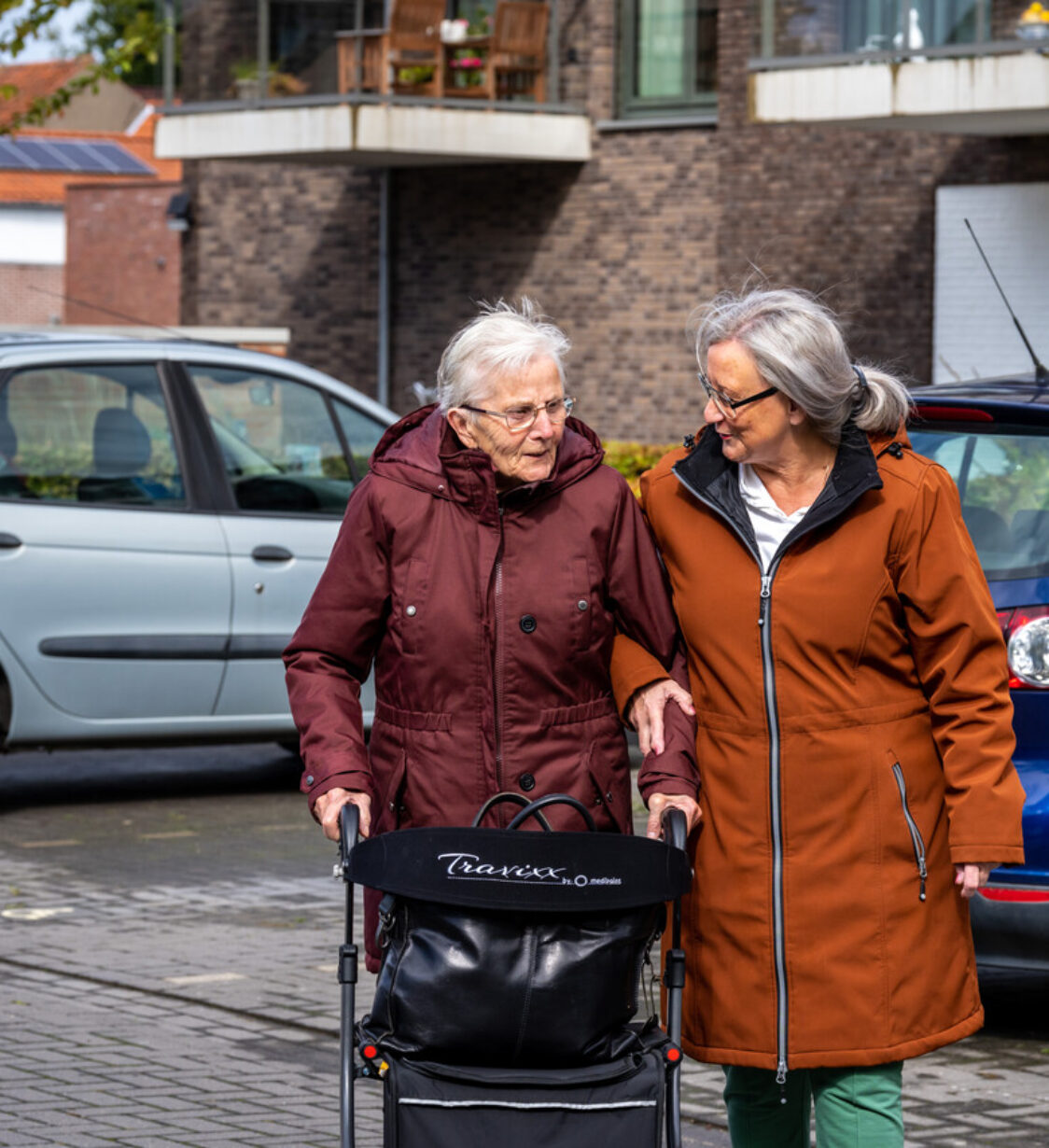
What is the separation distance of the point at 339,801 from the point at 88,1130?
1933mm

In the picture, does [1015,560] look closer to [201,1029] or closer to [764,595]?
[764,595]

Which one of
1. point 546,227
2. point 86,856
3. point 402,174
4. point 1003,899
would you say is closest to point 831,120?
point 546,227

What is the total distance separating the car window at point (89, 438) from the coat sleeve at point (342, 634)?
5720mm

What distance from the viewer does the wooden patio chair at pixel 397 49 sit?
22391 millimetres

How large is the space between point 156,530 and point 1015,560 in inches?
192

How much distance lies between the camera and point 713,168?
22328 millimetres

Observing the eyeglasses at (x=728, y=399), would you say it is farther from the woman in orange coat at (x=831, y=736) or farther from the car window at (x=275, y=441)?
the car window at (x=275, y=441)

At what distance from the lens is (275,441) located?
1032 cm

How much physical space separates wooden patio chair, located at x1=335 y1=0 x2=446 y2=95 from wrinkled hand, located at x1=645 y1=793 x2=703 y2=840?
19327 mm

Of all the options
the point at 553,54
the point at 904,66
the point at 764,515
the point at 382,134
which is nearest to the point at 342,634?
the point at 764,515

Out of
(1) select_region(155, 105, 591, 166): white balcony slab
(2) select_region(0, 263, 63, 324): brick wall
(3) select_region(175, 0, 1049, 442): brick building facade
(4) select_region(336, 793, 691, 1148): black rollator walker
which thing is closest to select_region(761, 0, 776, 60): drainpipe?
(3) select_region(175, 0, 1049, 442): brick building facade

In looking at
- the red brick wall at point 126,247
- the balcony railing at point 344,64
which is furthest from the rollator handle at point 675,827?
the red brick wall at point 126,247

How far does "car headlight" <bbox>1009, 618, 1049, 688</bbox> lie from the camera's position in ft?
18.7

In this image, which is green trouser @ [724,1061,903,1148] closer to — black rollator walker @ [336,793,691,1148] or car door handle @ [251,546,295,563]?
black rollator walker @ [336,793,691,1148]
